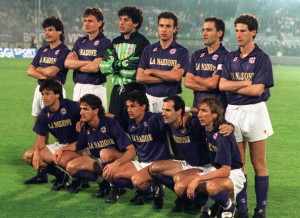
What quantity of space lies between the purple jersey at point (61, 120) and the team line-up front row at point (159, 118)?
0.01 meters

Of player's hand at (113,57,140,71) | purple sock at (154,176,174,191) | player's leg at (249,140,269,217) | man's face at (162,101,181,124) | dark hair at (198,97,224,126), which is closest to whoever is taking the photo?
dark hair at (198,97,224,126)

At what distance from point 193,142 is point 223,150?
2.00 ft

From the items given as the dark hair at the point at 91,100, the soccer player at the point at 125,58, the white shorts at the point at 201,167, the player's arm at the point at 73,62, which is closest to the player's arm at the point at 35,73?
the player's arm at the point at 73,62

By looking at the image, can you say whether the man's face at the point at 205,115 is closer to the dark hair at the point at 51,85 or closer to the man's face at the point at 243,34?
the man's face at the point at 243,34

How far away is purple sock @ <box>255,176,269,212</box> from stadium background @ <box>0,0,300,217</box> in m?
0.29

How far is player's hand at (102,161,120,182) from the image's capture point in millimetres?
5844

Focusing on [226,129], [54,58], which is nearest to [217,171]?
[226,129]

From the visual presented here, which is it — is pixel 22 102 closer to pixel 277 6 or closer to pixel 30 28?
pixel 30 28

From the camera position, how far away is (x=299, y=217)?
5551 millimetres

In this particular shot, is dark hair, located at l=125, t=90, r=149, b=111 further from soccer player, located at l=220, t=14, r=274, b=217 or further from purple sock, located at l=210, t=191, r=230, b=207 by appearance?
purple sock, located at l=210, t=191, r=230, b=207

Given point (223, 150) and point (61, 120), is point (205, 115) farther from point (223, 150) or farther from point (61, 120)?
point (61, 120)

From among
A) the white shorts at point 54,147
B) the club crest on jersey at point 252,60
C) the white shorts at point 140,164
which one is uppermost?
the club crest on jersey at point 252,60

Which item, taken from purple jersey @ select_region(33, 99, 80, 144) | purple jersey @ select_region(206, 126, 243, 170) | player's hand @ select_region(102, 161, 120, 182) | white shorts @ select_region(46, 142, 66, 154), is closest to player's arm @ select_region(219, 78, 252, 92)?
purple jersey @ select_region(206, 126, 243, 170)

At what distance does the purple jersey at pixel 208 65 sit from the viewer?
19.8 ft
